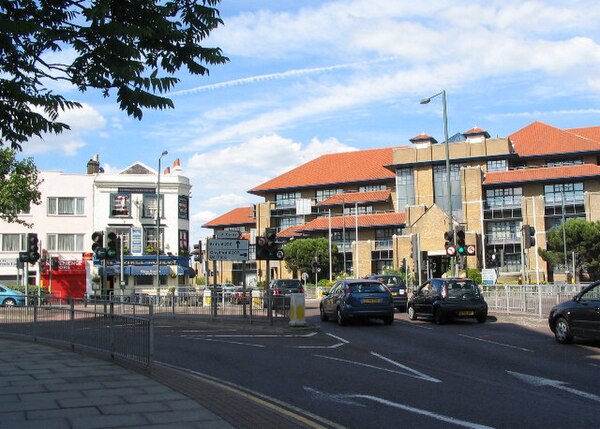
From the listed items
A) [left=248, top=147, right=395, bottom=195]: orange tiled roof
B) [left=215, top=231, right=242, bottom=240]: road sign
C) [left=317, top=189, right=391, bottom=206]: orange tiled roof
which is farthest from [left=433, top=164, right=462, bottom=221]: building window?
[left=215, top=231, right=242, bottom=240]: road sign

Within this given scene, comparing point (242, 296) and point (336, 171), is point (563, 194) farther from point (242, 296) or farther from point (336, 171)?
point (242, 296)

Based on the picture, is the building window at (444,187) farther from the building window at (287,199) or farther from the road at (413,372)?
the road at (413,372)

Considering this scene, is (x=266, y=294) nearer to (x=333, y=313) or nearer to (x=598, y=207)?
(x=333, y=313)

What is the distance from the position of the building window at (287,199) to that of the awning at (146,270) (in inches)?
1561

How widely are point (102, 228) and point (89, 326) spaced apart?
45.0 meters

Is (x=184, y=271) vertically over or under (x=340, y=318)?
over

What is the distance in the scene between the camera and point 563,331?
15750mm

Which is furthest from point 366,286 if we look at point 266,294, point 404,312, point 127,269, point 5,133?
point 127,269

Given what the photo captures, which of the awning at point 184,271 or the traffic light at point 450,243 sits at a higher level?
the traffic light at point 450,243

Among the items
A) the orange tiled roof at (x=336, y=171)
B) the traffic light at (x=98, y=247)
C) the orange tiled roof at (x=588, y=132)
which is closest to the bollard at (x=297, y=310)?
the traffic light at (x=98, y=247)

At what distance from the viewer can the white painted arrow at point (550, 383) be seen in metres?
9.17

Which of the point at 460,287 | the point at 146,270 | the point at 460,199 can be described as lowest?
the point at 460,287

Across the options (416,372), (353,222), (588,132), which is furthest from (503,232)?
(416,372)

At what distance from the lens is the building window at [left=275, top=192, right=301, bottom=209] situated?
311 ft
